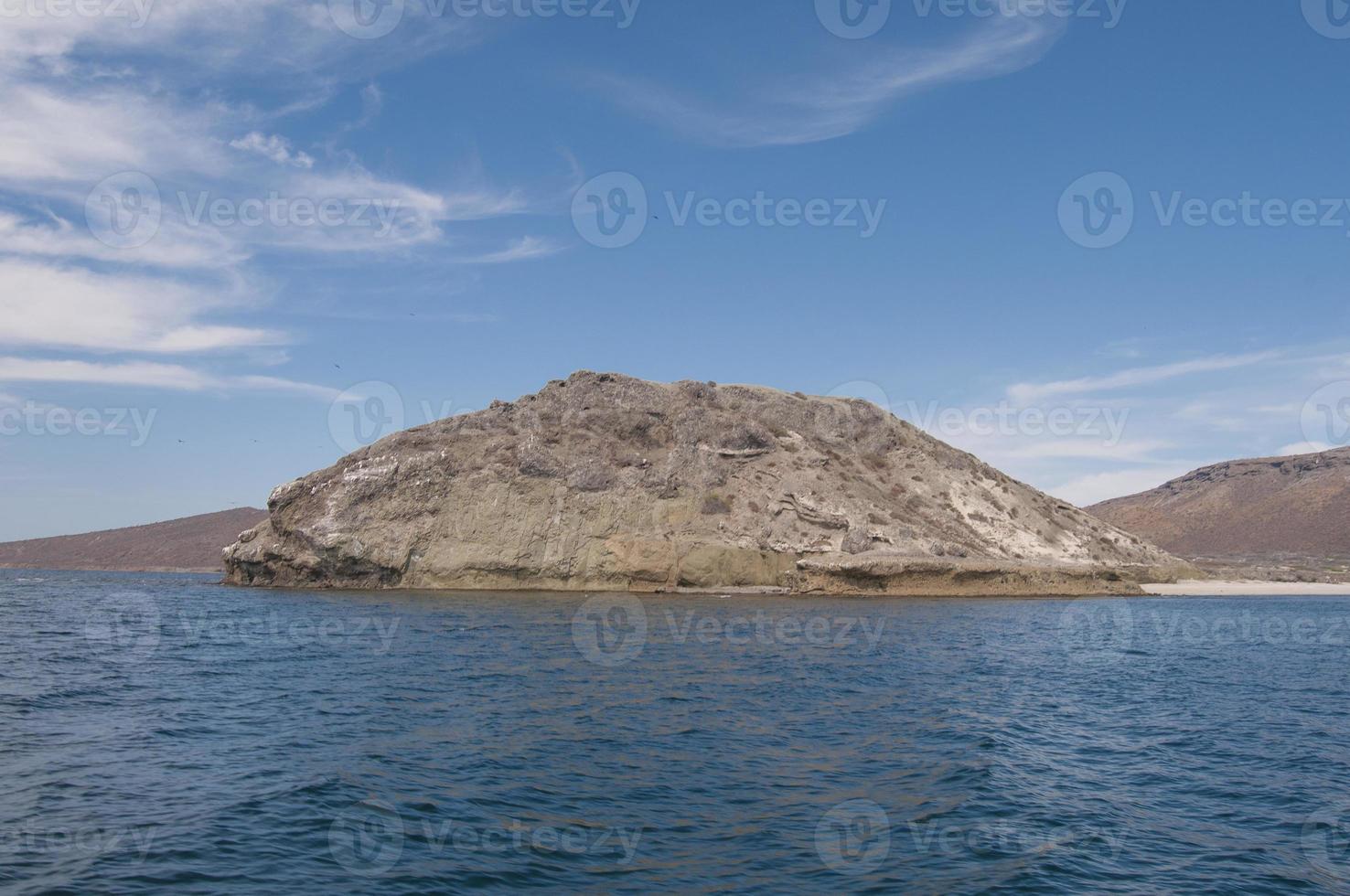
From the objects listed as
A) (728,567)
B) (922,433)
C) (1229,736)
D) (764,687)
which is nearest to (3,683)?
(764,687)

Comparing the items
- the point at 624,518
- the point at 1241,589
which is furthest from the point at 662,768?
the point at 1241,589

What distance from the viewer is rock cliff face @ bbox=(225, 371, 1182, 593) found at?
69000 millimetres

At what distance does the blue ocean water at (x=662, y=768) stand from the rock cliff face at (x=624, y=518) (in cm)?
3451

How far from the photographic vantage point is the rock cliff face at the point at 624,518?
69000 mm

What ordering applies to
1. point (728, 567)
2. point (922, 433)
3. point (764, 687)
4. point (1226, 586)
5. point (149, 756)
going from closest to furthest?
point (149, 756), point (764, 687), point (728, 567), point (1226, 586), point (922, 433)

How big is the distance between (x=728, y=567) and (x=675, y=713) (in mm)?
48296

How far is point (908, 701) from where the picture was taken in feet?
76.3

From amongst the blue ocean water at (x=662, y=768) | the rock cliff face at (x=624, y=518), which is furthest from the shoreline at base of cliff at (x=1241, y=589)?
the blue ocean water at (x=662, y=768)

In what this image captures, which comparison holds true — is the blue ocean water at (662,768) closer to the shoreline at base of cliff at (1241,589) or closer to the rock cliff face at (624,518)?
the rock cliff face at (624,518)

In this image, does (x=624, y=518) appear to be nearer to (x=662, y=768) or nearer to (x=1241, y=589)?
(x=662, y=768)

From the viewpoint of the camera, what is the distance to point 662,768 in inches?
→ 636

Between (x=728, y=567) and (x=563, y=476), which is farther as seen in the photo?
(x=563, y=476)

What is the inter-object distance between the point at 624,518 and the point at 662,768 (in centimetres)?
5604

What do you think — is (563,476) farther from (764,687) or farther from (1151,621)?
(764,687)
